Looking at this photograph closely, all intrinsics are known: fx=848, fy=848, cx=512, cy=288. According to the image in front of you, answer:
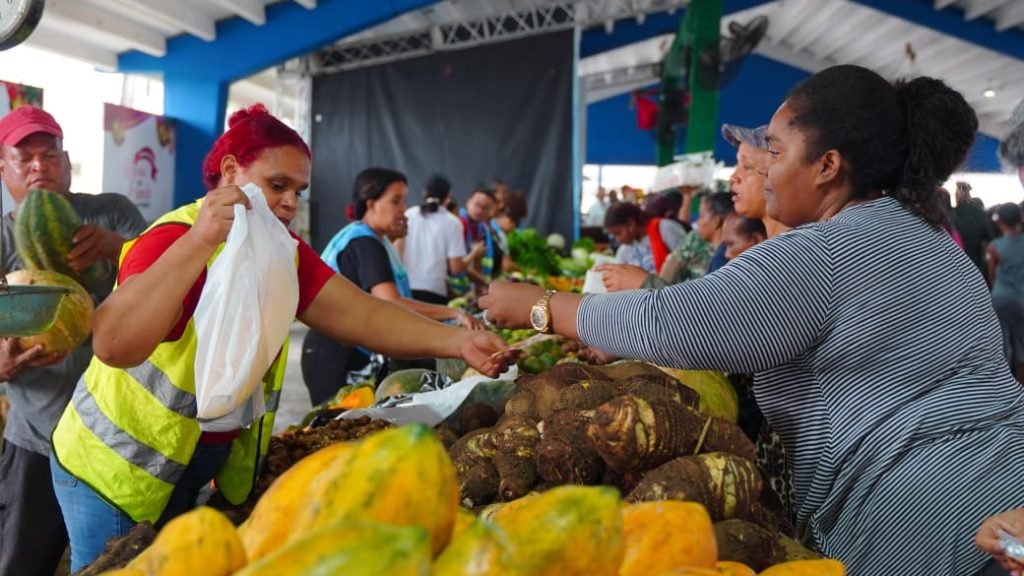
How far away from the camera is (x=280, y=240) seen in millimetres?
1960

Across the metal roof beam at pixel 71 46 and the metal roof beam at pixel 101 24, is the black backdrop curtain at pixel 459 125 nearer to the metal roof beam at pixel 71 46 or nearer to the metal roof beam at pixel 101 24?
the metal roof beam at pixel 101 24

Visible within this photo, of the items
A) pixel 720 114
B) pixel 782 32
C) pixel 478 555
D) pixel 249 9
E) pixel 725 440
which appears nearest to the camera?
pixel 478 555

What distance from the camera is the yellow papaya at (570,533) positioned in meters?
0.86

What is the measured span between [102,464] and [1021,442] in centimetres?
195

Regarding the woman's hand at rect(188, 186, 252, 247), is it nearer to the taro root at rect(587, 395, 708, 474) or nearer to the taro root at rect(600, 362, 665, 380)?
the taro root at rect(587, 395, 708, 474)

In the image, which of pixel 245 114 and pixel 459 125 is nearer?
pixel 245 114

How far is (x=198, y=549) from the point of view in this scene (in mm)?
834

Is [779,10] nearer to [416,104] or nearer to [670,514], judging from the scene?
[416,104]

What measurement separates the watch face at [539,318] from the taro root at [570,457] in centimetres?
28

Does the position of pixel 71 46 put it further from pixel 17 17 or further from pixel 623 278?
pixel 623 278

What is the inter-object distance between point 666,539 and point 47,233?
191 cm

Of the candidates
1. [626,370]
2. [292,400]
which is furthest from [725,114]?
[626,370]

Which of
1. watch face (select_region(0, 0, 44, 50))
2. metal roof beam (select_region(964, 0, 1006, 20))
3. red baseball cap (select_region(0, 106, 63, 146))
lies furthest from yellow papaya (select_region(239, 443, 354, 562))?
metal roof beam (select_region(964, 0, 1006, 20))

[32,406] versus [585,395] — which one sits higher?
[585,395]
